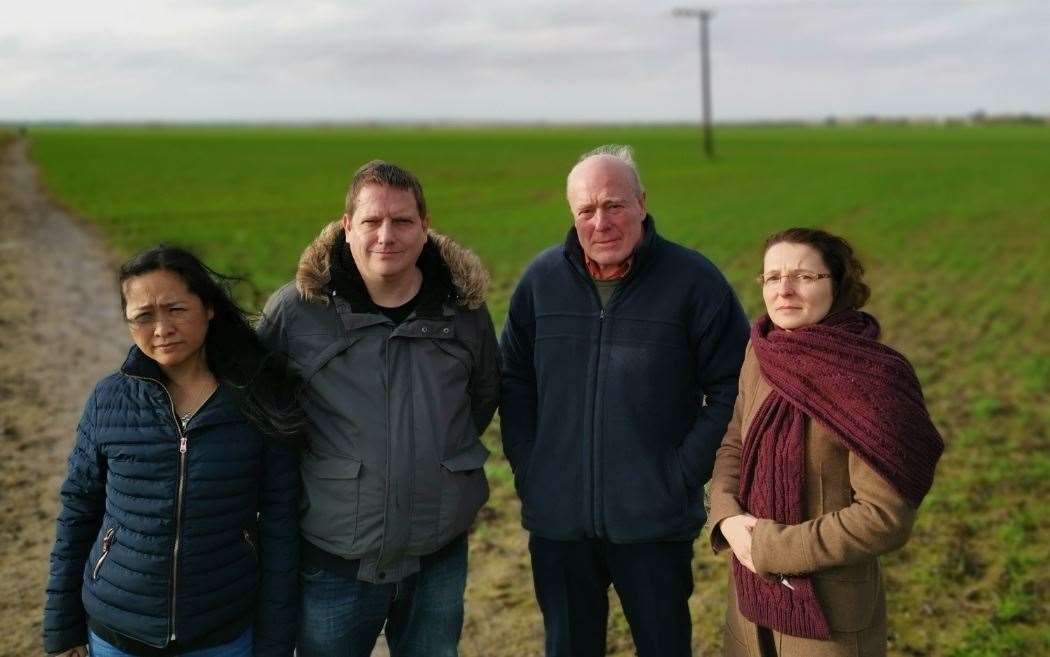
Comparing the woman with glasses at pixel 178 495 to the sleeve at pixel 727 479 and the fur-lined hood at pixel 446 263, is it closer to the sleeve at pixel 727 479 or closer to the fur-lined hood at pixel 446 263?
the fur-lined hood at pixel 446 263

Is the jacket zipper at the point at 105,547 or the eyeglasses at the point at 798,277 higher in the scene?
the eyeglasses at the point at 798,277

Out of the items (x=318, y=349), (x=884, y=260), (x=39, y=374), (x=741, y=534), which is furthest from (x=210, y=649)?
(x=884, y=260)

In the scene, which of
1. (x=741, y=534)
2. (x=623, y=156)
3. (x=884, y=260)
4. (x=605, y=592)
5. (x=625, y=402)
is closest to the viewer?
(x=741, y=534)

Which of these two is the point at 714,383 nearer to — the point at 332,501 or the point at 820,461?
the point at 820,461

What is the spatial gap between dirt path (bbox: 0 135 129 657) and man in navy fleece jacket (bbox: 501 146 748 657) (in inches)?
107

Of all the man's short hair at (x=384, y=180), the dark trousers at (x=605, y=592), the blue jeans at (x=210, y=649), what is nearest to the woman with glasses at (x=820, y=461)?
the dark trousers at (x=605, y=592)

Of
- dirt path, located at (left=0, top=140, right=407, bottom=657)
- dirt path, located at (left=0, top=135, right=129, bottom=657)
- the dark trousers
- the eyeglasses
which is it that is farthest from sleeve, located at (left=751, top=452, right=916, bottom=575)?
dirt path, located at (left=0, top=135, right=129, bottom=657)

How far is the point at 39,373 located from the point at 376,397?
692 cm

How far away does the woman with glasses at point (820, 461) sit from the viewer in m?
2.22

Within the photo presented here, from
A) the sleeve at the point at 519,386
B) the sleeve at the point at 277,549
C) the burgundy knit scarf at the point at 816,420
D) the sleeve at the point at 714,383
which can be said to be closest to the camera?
the burgundy knit scarf at the point at 816,420

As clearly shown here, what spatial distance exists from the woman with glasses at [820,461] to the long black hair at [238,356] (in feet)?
4.24

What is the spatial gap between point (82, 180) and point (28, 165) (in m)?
12.1

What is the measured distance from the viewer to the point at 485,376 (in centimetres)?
296

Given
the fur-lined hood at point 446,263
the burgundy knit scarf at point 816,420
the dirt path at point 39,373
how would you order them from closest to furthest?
the burgundy knit scarf at point 816,420 < the fur-lined hood at point 446,263 < the dirt path at point 39,373
